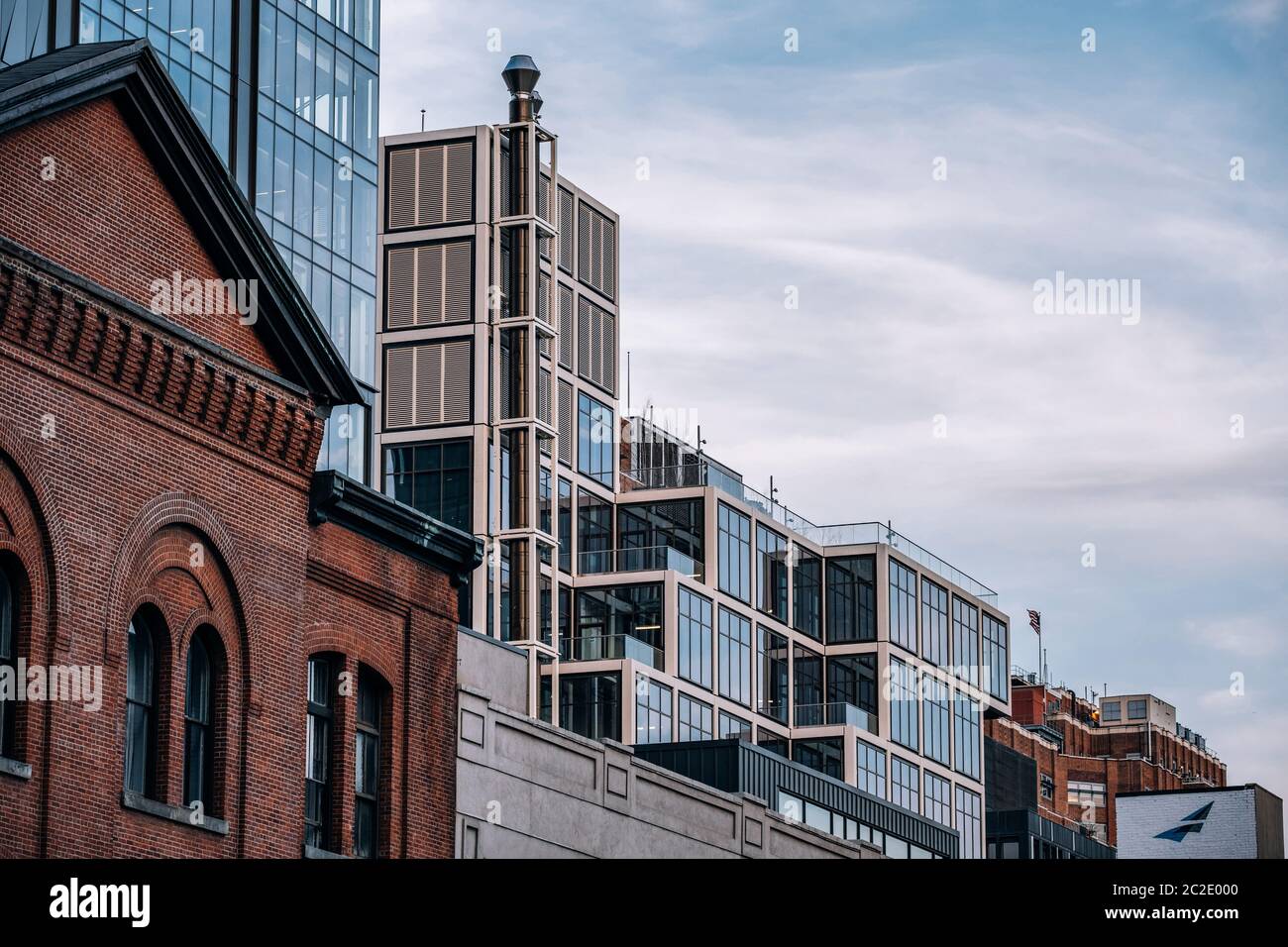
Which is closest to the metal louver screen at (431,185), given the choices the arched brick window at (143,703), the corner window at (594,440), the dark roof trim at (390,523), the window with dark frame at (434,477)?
the window with dark frame at (434,477)

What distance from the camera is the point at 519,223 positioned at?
83.6 m

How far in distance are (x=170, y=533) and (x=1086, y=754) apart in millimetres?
145174

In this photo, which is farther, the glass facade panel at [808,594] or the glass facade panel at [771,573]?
the glass facade panel at [808,594]

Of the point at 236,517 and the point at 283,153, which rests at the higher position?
the point at 283,153

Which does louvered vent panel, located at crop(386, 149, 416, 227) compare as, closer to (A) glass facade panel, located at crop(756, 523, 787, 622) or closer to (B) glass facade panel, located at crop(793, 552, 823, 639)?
(A) glass facade panel, located at crop(756, 523, 787, 622)

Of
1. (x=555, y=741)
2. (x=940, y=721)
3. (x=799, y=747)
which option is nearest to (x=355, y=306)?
(x=555, y=741)

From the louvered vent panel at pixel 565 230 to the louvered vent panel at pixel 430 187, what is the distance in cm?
816

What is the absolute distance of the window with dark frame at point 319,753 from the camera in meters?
31.8

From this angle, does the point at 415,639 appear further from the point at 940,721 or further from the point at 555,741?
the point at 940,721

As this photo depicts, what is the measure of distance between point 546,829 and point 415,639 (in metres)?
5.74

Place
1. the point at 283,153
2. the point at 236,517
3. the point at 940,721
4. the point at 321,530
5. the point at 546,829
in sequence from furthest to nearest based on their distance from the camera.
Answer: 1. the point at 940,721
2. the point at 283,153
3. the point at 546,829
4. the point at 321,530
5. the point at 236,517

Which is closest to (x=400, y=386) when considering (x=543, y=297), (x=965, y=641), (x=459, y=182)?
(x=543, y=297)

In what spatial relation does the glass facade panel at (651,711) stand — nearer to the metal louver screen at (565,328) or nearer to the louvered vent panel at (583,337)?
the metal louver screen at (565,328)
